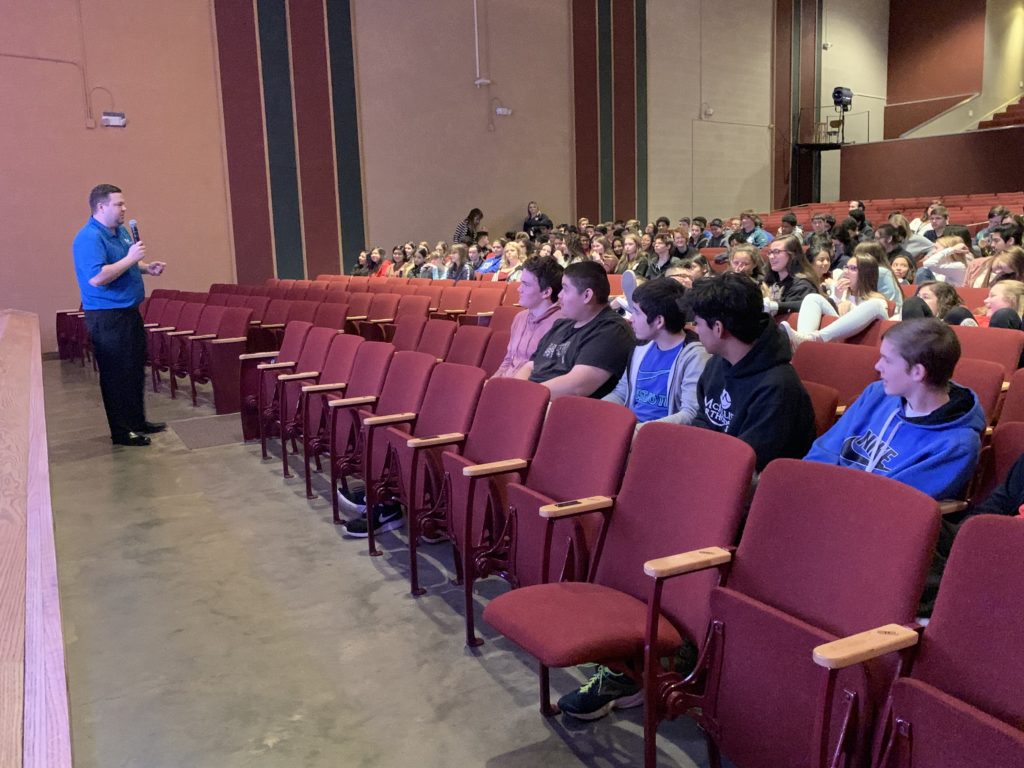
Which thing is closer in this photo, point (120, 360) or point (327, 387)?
point (327, 387)

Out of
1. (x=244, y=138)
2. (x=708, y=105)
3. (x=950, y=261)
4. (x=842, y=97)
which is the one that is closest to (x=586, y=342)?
(x=950, y=261)

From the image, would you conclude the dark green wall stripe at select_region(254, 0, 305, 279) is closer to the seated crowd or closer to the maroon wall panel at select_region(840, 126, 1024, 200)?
the seated crowd

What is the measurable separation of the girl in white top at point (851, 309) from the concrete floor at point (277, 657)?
1854 mm

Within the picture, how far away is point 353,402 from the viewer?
128 inches

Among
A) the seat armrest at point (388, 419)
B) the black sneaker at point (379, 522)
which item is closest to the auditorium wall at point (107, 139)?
the black sneaker at point (379, 522)

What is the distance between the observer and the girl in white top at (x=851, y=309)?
11.5 feet

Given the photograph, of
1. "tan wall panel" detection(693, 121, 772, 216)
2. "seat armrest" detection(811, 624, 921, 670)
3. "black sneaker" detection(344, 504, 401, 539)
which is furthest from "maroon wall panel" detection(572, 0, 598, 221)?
"seat armrest" detection(811, 624, 921, 670)

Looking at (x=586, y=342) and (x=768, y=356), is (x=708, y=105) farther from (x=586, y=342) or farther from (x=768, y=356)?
(x=768, y=356)

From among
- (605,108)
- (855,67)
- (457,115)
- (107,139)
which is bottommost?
(107,139)

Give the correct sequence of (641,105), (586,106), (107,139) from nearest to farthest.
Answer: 1. (107,139)
2. (586,106)
3. (641,105)

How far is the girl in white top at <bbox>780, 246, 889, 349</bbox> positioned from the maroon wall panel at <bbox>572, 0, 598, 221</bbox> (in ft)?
30.7

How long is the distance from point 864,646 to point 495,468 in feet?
3.89

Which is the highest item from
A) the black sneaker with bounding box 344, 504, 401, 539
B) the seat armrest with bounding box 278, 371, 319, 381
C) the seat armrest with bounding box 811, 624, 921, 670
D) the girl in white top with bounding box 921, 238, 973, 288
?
the girl in white top with bounding box 921, 238, 973, 288

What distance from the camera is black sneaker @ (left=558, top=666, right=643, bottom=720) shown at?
191cm
